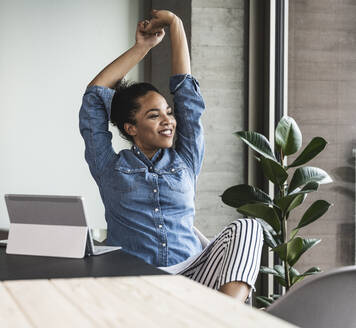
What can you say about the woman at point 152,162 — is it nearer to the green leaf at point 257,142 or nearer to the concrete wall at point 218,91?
the green leaf at point 257,142

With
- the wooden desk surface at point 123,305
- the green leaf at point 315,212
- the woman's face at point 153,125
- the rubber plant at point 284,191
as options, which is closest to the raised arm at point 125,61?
the woman's face at point 153,125

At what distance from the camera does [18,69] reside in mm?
3912

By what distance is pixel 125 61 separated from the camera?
7.95ft

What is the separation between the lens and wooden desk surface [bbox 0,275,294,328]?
0.87 metres

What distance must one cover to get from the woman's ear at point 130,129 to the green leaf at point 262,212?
76cm

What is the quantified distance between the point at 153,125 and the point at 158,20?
1.30 ft

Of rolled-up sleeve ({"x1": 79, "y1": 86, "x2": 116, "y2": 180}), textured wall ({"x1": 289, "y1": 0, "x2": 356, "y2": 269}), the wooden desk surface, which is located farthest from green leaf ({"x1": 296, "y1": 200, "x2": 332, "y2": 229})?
the wooden desk surface

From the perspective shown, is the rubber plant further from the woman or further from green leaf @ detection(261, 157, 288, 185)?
the woman

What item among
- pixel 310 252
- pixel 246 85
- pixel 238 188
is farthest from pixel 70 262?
pixel 246 85

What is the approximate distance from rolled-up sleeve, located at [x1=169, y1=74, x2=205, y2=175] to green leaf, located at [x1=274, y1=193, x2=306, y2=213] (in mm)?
692

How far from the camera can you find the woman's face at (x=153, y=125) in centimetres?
233

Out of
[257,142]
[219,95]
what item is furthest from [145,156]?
[219,95]

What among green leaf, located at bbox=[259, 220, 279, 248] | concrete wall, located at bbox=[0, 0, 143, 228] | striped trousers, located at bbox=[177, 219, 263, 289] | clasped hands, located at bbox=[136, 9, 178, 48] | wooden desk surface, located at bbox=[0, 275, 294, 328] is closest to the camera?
wooden desk surface, located at bbox=[0, 275, 294, 328]

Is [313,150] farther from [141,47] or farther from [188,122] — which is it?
[141,47]
